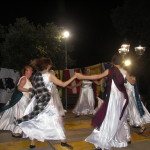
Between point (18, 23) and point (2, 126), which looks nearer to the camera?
point (2, 126)

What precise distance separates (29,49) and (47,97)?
13395mm

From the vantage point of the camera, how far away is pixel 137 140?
252 inches

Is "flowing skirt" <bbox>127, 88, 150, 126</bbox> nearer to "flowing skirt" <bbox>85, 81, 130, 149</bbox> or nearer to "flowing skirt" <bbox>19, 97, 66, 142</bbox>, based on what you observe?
"flowing skirt" <bbox>85, 81, 130, 149</bbox>

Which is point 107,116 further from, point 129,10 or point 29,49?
point 129,10

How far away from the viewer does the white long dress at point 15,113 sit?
269 inches

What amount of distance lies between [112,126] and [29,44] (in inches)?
584

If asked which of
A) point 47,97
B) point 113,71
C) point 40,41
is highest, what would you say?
point 40,41

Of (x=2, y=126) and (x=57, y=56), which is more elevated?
(x=57, y=56)

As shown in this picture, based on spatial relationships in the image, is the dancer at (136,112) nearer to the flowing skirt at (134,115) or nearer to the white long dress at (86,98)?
the flowing skirt at (134,115)

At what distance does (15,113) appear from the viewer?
690 cm

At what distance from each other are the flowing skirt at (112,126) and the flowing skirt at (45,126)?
727mm

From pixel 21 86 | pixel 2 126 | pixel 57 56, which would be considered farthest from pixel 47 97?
pixel 57 56

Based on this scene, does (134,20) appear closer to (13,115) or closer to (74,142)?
(13,115)

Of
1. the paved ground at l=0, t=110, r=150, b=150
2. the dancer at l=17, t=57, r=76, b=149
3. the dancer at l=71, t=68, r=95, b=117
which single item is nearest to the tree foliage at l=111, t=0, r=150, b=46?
the dancer at l=71, t=68, r=95, b=117
